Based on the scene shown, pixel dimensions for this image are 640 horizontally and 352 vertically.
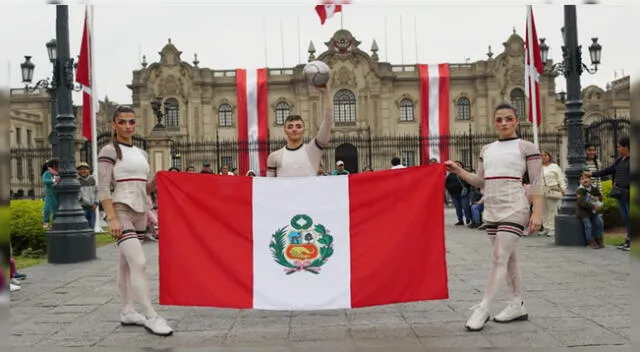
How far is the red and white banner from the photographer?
7.78 m

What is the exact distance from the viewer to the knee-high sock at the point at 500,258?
15.5ft

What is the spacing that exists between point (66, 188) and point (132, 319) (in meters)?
5.49

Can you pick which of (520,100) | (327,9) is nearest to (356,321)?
(327,9)

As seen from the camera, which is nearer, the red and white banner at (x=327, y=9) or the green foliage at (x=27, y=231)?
the red and white banner at (x=327, y=9)

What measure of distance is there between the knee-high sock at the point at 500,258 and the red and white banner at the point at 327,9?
4105 mm

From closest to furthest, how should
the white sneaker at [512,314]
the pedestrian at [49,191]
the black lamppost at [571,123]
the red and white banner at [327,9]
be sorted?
the white sneaker at [512,314], the red and white banner at [327,9], the black lamppost at [571,123], the pedestrian at [49,191]

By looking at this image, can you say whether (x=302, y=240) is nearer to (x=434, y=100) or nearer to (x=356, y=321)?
(x=356, y=321)

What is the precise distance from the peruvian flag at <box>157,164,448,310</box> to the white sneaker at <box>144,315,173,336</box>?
0.49ft

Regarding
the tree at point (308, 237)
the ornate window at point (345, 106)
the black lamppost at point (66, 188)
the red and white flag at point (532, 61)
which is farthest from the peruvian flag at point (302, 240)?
the ornate window at point (345, 106)

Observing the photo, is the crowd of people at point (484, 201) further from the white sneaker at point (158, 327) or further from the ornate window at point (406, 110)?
the ornate window at point (406, 110)

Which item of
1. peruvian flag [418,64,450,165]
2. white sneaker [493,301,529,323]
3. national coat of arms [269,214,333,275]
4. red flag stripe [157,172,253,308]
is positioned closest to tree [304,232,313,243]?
national coat of arms [269,214,333,275]

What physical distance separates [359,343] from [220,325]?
1263 millimetres

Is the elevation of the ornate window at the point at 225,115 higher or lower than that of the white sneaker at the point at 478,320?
higher

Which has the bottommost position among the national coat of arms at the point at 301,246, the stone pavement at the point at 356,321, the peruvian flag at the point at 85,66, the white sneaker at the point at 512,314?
the stone pavement at the point at 356,321
